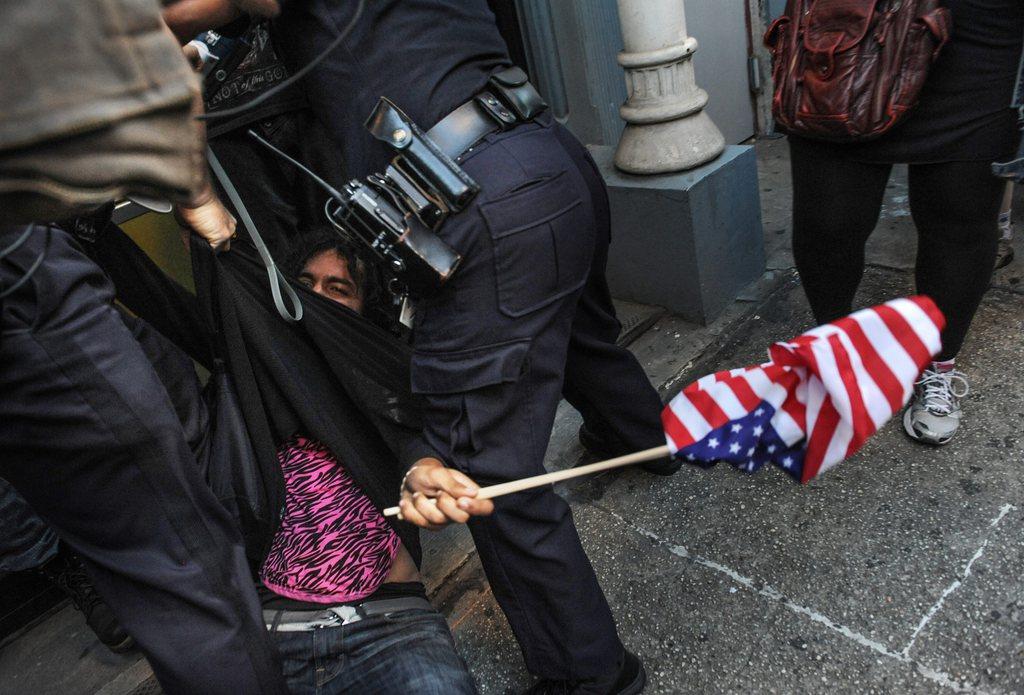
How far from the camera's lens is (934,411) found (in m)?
2.41

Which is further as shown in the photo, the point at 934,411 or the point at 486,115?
the point at 934,411

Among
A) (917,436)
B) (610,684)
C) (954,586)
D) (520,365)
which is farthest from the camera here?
(917,436)

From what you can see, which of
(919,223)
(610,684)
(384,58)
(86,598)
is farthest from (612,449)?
(86,598)

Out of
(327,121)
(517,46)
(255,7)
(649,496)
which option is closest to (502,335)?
(327,121)

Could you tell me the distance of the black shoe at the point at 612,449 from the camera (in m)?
2.57

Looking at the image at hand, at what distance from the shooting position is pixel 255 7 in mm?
1113

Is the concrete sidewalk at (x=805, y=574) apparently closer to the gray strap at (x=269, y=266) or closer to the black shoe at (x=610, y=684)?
the black shoe at (x=610, y=684)

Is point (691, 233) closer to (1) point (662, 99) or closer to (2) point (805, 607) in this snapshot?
(1) point (662, 99)

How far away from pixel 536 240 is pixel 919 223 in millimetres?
1404

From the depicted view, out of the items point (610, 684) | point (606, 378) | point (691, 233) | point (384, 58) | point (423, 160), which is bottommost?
point (610, 684)

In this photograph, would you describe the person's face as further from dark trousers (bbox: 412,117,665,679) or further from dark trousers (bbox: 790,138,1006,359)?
dark trousers (bbox: 790,138,1006,359)

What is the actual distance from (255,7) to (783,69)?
1.63 m

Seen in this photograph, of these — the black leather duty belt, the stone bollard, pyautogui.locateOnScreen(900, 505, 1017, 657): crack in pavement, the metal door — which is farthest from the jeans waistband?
the metal door

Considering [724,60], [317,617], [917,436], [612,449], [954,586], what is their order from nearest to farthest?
[317,617] → [954,586] → [917,436] → [612,449] → [724,60]
